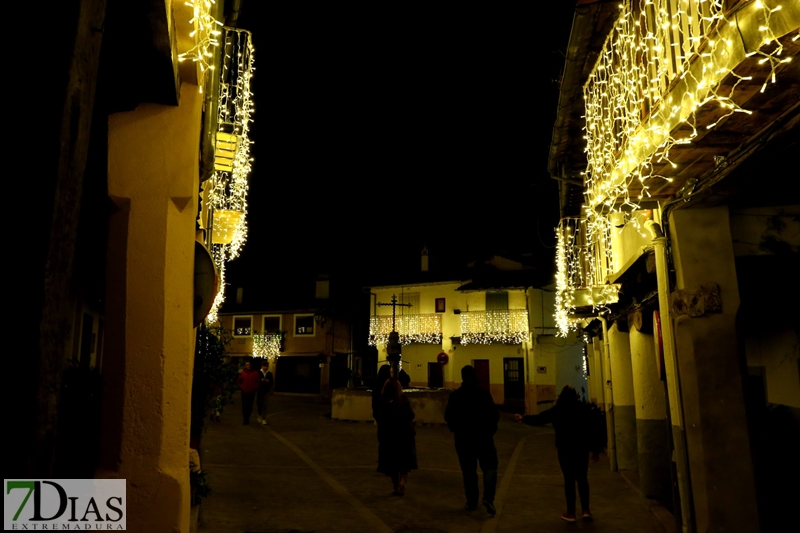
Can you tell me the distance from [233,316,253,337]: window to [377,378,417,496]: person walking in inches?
1471

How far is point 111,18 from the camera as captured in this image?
11.1ft

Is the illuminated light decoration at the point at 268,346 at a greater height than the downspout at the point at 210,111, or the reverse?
the downspout at the point at 210,111

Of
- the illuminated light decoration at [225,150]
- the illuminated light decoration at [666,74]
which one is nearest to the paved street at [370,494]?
the illuminated light decoration at [666,74]

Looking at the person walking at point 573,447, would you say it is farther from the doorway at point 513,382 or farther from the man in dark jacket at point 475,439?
the doorway at point 513,382

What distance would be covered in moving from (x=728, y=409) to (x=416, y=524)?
3.85 meters

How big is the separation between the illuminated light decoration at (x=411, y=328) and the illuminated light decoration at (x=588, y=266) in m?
17.8

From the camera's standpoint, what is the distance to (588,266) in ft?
43.6

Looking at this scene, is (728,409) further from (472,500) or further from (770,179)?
(472,500)

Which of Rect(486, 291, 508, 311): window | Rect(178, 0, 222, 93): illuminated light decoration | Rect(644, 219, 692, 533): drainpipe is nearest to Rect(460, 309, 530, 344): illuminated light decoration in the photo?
Rect(486, 291, 508, 311): window

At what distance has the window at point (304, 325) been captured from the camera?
42.0 m

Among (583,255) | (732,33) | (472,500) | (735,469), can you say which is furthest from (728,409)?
(583,255)

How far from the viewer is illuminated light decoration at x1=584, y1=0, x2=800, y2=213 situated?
12.6 ft

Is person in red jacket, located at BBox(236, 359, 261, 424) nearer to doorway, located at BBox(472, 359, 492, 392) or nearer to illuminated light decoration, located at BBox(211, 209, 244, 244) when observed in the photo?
illuminated light decoration, located at BBox(211, 209, 244, 244)

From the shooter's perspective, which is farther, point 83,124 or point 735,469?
point 735,469
